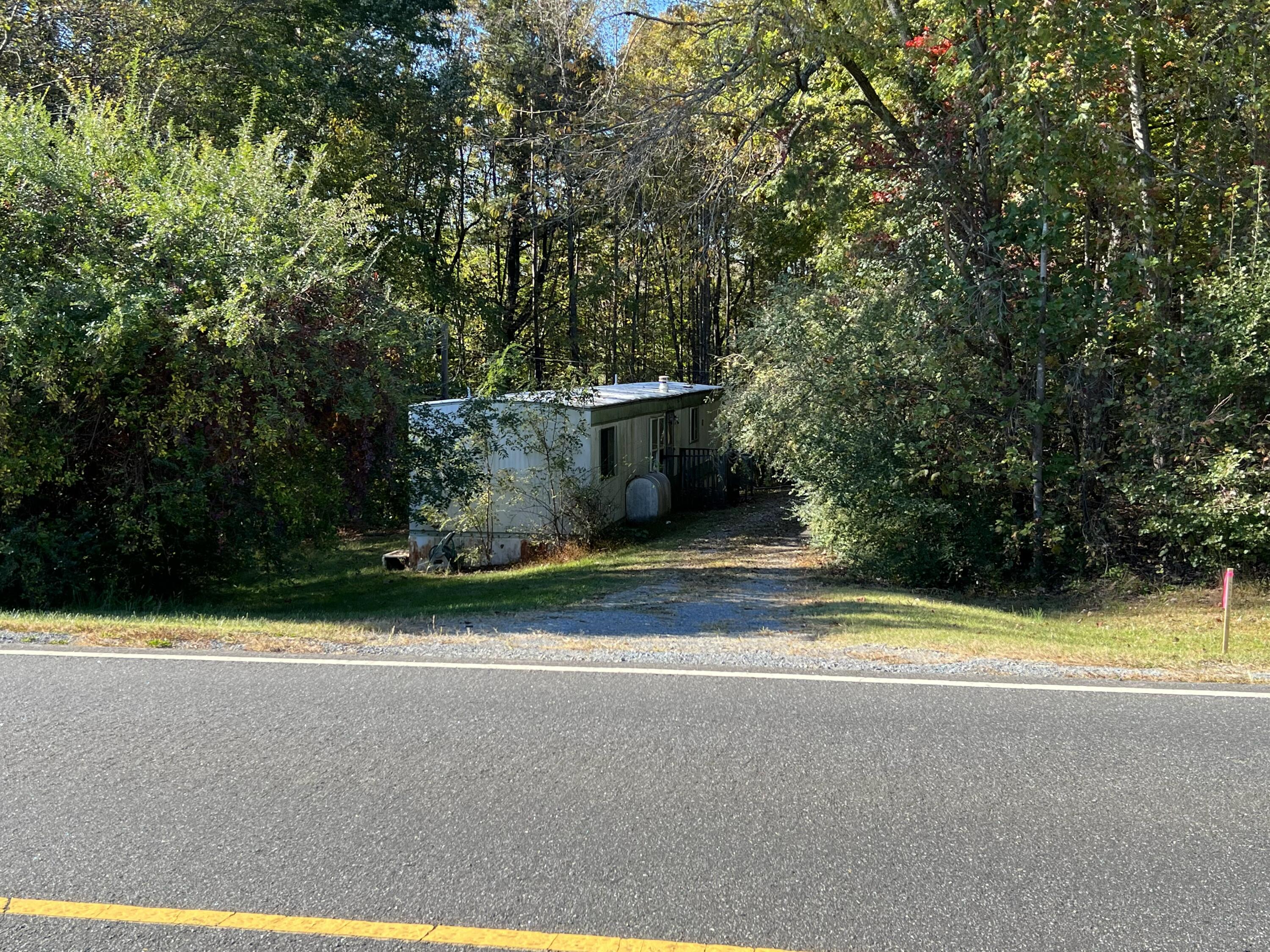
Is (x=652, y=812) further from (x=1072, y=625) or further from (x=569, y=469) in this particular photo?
(x=569, y=469)

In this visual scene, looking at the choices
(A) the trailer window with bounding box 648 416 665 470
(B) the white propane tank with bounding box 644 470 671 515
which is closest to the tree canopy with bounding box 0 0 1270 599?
(B) the white propane tank with bounding box 644 470 671 515

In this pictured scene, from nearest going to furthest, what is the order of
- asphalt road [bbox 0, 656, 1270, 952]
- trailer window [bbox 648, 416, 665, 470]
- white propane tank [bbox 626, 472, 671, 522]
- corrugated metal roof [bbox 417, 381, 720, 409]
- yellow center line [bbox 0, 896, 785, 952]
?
yellow center line [bbox 0, 896, 785, 952] → asphalt road [bbox 0, 656, 1270, 952] → corrugated metal roof [bbox 417, 381, 720, 409] → white propane tank [bbox 626, 472, 671, 522] → trailer window [bbox 648, 416, 665, 470]

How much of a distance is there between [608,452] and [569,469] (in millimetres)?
1926

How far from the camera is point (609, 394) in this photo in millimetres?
22375

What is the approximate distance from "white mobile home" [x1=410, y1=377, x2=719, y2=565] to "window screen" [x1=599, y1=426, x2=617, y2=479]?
2 centimetres

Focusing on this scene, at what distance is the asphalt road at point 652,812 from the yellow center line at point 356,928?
49 millimetres

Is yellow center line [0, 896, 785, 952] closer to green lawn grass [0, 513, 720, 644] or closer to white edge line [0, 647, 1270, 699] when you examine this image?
white edge line [0, 647, 1270, 699]

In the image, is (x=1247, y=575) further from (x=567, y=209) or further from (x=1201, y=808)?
(x=567, y=209)

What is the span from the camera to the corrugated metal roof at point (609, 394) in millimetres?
18578

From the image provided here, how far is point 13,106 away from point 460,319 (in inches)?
739

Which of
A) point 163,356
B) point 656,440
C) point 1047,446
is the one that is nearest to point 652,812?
point 163,356

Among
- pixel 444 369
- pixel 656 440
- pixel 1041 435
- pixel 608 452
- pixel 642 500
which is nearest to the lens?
pixel 1041 435

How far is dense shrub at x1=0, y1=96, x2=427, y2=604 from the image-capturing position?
10.9 meters

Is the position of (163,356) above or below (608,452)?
above
